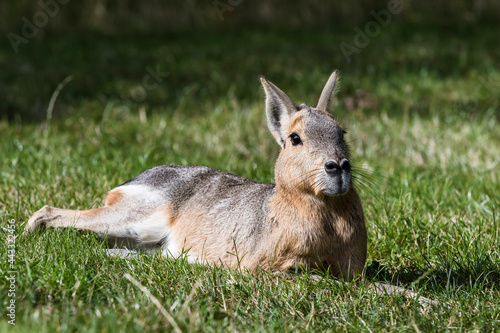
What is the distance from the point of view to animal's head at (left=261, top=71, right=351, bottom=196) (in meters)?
3.12

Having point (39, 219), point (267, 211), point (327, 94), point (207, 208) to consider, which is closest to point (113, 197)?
point (39, 219)

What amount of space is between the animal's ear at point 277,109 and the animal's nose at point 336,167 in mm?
510

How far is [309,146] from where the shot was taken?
10.8 feet

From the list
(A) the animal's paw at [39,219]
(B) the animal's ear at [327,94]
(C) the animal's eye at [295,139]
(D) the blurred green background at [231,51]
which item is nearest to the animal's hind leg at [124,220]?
(A) the animal's paw at [39,219]

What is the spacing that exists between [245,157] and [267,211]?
2356 mm

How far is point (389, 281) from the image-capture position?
3.46 meters

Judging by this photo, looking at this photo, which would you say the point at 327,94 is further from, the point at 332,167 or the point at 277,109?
the point at 332,167

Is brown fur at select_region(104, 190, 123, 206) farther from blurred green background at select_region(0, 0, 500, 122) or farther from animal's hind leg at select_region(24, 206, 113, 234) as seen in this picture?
blurred green background at select_region(0, 0, 500, 122)

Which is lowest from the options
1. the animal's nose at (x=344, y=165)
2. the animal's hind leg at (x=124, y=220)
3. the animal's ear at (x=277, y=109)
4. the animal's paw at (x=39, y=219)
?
the animal's paw at (x=39, y=219)

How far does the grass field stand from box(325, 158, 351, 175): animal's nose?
500 mm

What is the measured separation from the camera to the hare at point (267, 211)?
3270 mm

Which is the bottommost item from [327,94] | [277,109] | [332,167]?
[332,167]

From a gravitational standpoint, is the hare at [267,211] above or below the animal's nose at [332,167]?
below

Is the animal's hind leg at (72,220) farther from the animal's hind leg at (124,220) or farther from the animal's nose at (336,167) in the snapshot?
the animal's nose at (336,167)
